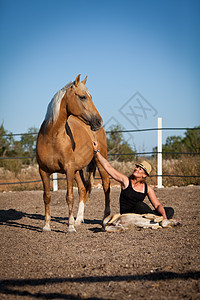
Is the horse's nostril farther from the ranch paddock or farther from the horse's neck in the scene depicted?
the ranch paddock

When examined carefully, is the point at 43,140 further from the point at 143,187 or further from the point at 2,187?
the point at 2,187

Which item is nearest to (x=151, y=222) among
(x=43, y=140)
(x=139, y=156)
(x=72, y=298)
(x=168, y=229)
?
(x=168, y=229)

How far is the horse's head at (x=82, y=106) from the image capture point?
14.9 ft

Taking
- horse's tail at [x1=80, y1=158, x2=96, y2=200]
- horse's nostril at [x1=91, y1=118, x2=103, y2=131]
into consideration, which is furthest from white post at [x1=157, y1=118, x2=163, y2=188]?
horse's nostril at [x1=91, y1=118, x2=103, y2=131]

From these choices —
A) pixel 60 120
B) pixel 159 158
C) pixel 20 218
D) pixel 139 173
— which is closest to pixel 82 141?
pixel 60 120

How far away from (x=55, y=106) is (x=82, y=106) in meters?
0.43

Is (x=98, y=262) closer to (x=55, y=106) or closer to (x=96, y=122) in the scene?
(x=96, y=122)

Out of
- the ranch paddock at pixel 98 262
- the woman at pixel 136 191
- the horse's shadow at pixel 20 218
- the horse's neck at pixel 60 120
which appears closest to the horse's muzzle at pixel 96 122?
the horse's neck at pixel 60 120

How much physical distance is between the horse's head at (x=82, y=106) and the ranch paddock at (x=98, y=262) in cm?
169

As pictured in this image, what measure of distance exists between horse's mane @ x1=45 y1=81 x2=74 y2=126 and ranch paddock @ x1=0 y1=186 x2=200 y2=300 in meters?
1.79

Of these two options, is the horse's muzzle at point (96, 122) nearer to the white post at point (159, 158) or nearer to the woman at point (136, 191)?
the woman at point (136, 191)

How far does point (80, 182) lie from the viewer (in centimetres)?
610

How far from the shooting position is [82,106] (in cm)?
457

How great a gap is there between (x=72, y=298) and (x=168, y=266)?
105 centimetres
